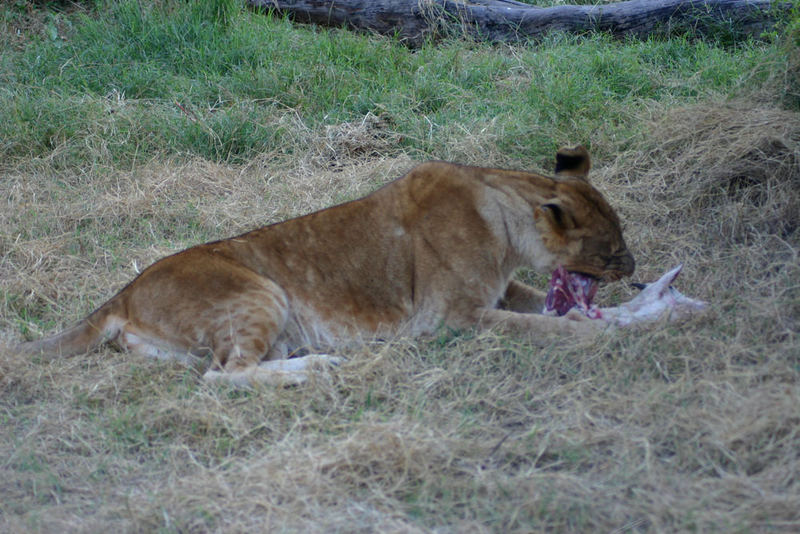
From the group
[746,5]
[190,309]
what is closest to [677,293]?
[190,309]

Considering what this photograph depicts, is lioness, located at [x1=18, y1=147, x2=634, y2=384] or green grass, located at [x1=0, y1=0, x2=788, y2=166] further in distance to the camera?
green grass, located at [x1=0, y1=0, x2=788, y2=166]

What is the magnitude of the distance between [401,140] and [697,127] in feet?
7.81

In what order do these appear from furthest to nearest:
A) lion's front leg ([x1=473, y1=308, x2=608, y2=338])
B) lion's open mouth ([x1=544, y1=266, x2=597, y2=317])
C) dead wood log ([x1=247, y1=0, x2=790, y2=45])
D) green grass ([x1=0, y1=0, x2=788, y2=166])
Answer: dead wood log ([x1=247, y1=0, x2=790, y2=45]), green grass ([x1=0, y1=0, x2=788, y2=166]), lion's open mouth ([x1=544, y1=266, x2=597, y2=317]), lion's front leg ([x1=473, y1=308, x2=608, y2=338])

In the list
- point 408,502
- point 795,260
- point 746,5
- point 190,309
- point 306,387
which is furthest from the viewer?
point 746,5

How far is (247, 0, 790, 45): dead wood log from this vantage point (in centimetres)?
816

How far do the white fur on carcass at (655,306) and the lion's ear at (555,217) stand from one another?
1.56ft

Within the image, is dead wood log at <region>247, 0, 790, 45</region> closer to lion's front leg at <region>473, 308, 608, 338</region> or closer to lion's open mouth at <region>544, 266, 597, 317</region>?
lion's open mouth at <region>544, 266, 597, 317</region>

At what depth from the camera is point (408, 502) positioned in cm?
307

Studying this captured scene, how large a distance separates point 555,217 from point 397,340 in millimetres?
1017

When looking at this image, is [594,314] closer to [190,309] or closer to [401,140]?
[190,309]

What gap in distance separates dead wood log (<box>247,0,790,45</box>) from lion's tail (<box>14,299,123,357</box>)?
564 cm

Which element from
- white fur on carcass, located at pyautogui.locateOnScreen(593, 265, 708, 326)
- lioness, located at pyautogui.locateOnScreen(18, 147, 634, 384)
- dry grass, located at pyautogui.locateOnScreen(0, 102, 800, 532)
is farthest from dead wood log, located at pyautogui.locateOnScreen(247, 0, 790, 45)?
white fur on carcass, located at pyautogui.locateOnScreen(593, 265, 708, 326)

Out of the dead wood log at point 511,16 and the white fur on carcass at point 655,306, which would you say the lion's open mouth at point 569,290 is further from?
the dead wood log at point 511,16

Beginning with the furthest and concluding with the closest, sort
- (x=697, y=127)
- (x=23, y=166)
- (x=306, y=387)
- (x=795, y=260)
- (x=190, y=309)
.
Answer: (x=23, y=166), (x=697, y=127), (x=795, y=260), (x=190, y=309), (x=306, y=387)
